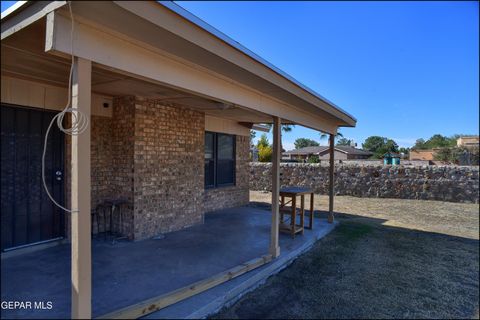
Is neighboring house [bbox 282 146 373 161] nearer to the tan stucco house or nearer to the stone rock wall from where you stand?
the stone rock wall

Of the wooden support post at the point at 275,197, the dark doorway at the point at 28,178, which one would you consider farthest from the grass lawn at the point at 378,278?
the dark doorway at the point at 28,178

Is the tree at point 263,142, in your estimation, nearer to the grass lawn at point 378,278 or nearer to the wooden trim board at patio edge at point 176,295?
the grass lawn at point 378,278

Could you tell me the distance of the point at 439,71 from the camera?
7184 mm

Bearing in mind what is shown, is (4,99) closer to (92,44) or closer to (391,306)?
(92,44)

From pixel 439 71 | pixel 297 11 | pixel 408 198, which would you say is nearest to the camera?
pixel 297 11

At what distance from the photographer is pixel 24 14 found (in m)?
2.07

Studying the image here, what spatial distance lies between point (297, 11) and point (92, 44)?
2123mm

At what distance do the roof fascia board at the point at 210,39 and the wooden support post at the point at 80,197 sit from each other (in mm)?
545

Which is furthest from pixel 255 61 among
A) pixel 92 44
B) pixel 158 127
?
pixel 158 127

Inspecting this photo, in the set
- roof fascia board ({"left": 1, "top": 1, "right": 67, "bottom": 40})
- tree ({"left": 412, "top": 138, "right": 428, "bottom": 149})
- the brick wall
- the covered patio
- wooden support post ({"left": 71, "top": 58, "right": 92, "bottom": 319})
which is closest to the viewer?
roof fascia board ({"left": 1, "top": 1, "right": 67, "bottom": 40})

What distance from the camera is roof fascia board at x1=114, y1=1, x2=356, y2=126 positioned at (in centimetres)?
209

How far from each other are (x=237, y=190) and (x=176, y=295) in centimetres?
598

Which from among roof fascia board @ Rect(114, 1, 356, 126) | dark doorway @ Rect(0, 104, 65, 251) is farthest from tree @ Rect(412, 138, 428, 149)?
dark doorway @ Rect(0, 104, 65, 251)

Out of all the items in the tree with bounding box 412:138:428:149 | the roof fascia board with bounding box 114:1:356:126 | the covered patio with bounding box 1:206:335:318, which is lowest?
the covered patio with bounding box 1:206:335:318
